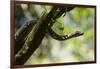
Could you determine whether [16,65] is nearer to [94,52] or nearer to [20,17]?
[20,17]

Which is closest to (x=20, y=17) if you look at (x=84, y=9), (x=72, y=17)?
(x=72, y=17)

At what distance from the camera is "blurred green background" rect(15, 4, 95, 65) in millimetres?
2035

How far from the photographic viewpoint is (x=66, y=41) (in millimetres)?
2160

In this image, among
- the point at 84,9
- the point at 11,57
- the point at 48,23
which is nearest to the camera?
the point at 11,57

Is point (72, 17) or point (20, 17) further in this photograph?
point (72, 17)

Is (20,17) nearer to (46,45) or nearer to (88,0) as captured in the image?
(46,45)

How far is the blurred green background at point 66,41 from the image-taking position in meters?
2.04

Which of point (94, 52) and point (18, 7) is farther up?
point (18, 7)

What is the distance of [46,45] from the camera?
2078 millimetres

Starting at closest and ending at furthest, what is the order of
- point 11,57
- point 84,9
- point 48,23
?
1. point 11,57
2. point 48,23
3. point 84,9

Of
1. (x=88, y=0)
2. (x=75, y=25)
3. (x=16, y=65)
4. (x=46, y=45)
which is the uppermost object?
(x=88, y=0)

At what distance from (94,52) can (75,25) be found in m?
0.39
